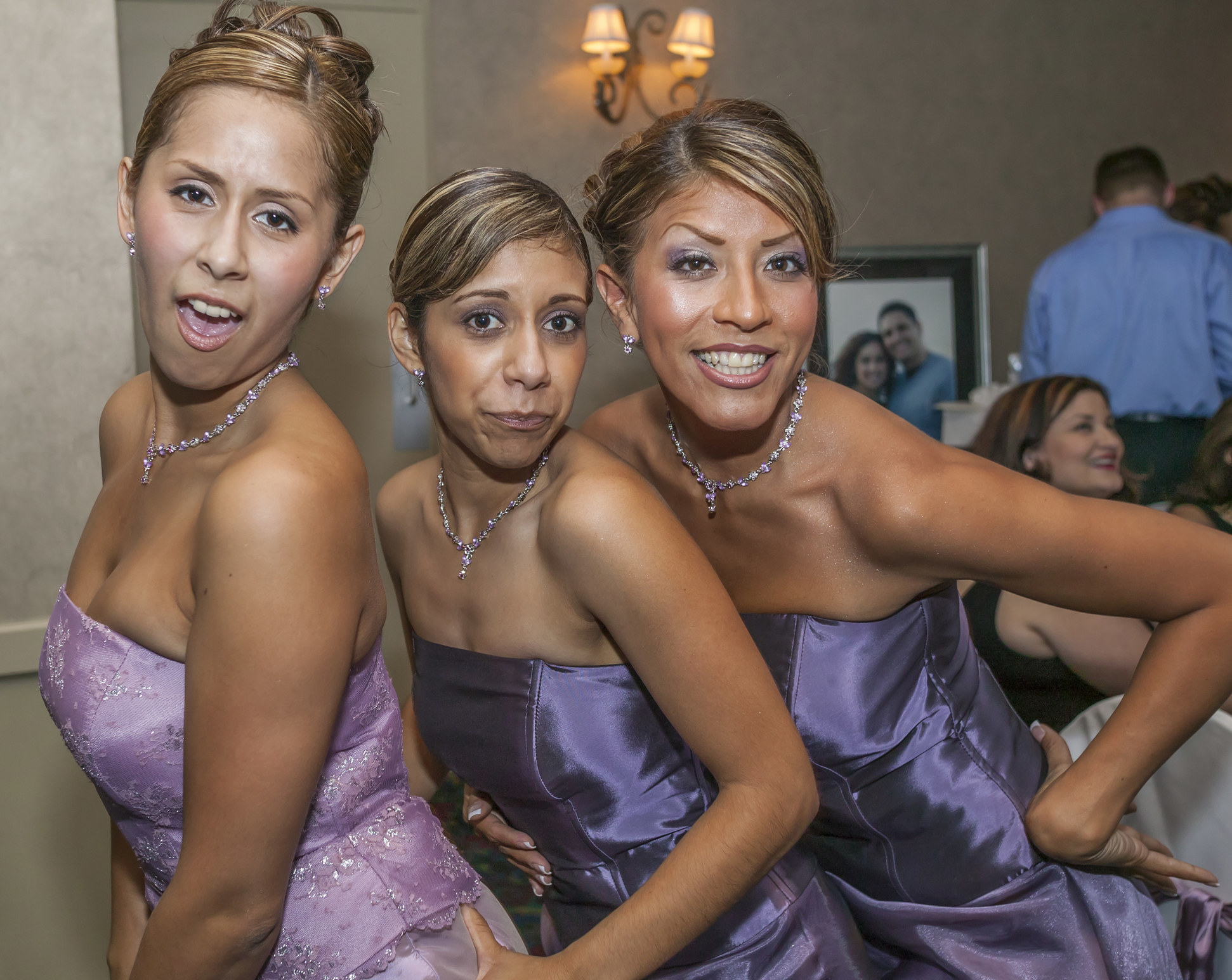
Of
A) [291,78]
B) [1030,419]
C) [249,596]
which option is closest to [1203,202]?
[1030,419]

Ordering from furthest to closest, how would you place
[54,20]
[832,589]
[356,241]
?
[54,20] < [832,589] < [356,241]

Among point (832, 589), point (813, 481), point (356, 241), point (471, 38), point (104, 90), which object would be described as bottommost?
point (832, 589)

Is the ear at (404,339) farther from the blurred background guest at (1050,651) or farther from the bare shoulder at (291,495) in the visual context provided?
the blurred background guest at (1050,651)

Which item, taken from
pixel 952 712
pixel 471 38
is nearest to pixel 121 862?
pixel 952 712

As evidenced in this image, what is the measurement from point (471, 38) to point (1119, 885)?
142 inches

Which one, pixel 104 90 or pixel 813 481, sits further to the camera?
pixel 104 90

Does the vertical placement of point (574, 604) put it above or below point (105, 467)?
below

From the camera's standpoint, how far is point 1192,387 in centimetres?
418

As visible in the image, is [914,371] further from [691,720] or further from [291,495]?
[291,495]

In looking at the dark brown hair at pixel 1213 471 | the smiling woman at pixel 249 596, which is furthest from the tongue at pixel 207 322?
the dark brown hair at pixel 1213 471

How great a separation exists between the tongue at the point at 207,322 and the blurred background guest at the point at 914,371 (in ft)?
12.7

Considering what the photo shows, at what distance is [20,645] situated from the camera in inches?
89.6

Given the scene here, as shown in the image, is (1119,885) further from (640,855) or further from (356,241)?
(356,241)

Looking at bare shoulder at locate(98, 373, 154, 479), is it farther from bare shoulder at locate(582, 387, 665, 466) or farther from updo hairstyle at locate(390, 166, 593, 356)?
bare shoulder at locate(582, 387, 665, 466)
